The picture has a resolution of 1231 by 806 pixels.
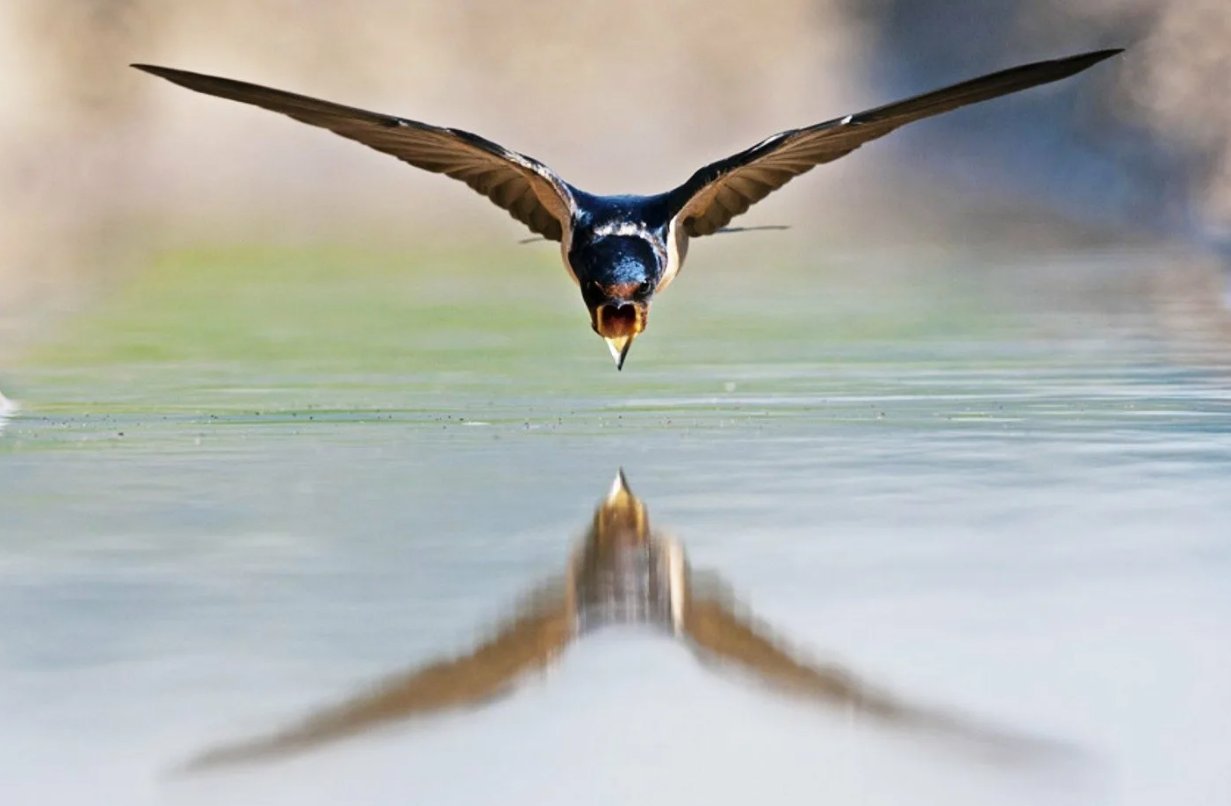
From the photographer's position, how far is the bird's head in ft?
14.5

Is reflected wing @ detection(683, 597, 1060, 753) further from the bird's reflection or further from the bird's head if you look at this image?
the bird's head

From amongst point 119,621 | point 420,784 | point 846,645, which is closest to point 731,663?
point 846,645

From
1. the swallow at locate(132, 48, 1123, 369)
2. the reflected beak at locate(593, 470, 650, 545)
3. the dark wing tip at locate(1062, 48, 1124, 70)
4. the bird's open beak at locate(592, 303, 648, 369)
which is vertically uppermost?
the dark wing tip at locate(1062, 48, 1124, 70)

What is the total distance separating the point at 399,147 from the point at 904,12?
728 centimetres

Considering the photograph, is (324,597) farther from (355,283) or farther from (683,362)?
(355,283)

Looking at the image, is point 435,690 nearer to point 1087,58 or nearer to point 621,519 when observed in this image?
point 621,519

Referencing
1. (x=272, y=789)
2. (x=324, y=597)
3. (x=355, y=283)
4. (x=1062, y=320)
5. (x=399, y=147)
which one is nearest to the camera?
(x=272, y=789)

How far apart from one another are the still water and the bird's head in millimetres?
235

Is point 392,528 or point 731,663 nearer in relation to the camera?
point 731,663

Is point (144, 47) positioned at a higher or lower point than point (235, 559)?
higher

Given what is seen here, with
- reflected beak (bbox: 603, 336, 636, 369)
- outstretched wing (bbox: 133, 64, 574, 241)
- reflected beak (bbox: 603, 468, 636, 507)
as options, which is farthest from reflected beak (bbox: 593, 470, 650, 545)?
outstretched wing (bbox: 133, 64, 574, 241)

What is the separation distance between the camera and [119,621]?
10.2ft

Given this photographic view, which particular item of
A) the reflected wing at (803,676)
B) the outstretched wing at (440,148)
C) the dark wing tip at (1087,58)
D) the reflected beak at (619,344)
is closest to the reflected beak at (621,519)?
the reflected beak at (619,344)

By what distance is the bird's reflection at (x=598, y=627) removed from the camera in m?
2.50
